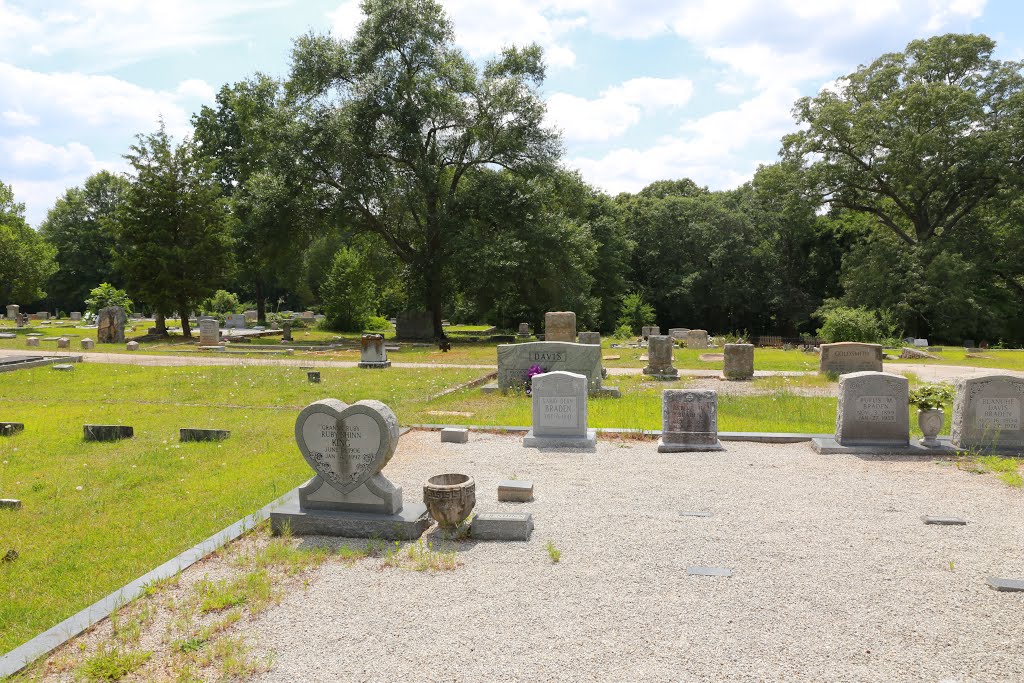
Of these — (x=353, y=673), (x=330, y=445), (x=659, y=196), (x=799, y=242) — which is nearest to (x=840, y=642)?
(x=353, y=673)

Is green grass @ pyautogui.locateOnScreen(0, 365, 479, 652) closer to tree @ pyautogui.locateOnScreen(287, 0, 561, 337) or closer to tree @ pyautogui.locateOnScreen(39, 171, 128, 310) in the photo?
tree @ pyautogui.locateOnScreen(287, 0, 561, 337)

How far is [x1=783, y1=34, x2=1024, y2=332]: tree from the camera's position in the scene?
33.8 m

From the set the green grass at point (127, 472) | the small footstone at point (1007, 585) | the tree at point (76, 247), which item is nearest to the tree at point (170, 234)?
the green grass at point (127, 472)

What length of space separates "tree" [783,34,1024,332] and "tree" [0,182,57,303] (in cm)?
4091

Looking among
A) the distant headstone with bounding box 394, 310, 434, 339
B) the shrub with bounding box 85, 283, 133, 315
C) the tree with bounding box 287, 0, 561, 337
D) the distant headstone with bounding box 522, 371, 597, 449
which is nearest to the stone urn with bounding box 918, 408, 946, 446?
the distant headstone with bounding box 522, 371, 597, 449

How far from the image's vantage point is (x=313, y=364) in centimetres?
2188

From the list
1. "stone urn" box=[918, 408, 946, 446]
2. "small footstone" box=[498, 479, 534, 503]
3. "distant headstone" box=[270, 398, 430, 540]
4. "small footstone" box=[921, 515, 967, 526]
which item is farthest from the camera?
"stone urn" box=[918, 408, 946, 446]

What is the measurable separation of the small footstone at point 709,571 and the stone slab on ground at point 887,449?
5.01 meters

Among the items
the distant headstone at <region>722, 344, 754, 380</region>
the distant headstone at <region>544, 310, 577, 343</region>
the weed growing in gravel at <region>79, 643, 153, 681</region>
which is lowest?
the weed growing in gravel at <region>79, 643, 153, 681</region>

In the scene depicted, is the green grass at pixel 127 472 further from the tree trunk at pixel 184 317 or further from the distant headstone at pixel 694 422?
the tree trunk at pixel 184 317

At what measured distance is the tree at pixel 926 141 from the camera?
33750mm

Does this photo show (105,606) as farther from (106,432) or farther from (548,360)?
(548,360)

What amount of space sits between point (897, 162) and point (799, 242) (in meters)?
10.6

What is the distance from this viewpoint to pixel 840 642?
446 centimetres
